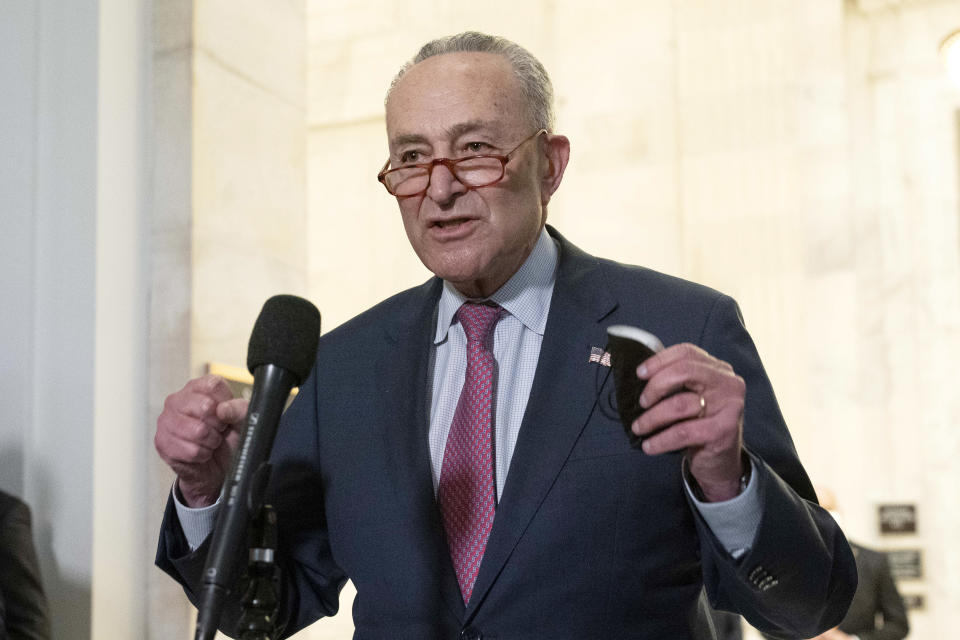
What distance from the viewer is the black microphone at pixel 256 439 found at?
1.27 meters

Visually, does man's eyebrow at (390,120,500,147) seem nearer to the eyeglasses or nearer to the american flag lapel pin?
the eyeglasses

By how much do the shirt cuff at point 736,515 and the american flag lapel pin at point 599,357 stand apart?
358 mm

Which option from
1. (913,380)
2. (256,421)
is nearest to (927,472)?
(913,380)

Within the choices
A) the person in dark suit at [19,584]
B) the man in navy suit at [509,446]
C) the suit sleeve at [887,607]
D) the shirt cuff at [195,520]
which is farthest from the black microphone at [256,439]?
the suit sleeve at [887,607]

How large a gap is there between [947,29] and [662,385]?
9.07 meters

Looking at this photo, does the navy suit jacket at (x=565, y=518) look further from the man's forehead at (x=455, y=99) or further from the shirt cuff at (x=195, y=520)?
the man's forehead at (x=455, y=99)

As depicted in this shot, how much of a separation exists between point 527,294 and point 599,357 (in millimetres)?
258

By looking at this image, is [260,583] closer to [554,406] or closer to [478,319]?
[554,406]

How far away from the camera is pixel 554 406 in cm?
192

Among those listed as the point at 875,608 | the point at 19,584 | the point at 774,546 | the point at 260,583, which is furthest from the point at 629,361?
the point at 875,608

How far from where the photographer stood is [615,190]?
8594mm

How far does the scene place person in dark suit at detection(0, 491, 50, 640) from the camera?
3836 millimetres

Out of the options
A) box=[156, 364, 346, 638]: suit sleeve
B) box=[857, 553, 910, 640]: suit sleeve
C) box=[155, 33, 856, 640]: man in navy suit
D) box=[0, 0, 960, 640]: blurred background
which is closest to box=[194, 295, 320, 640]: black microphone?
box=[155, 33, 856, 640]: man in navy suit

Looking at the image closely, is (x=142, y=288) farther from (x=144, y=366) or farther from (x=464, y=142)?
(x=464, y=142)
